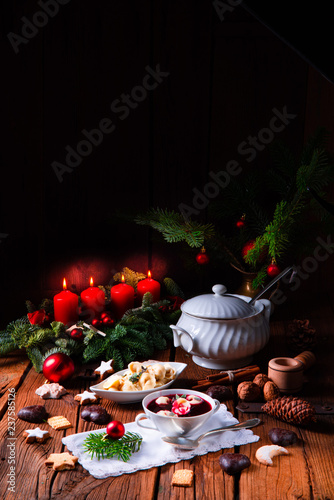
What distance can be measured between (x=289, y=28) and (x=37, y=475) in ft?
2.80

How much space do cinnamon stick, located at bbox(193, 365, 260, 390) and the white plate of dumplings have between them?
0.06 metres

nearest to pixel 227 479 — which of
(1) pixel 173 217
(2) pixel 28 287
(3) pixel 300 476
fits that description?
(3) pixel 300 476

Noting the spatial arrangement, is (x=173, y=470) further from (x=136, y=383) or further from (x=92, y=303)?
(x=92, y=303)

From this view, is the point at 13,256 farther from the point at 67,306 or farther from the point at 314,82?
the point at 314,82

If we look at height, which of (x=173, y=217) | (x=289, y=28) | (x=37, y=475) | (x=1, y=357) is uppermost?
(x=289, y=28)

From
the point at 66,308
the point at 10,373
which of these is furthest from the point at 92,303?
the point at 10,373

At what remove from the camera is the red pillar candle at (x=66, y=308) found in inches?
61.9

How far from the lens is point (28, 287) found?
192cm

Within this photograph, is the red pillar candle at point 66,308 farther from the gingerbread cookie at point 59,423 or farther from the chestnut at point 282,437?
the chestnut at point 282,437

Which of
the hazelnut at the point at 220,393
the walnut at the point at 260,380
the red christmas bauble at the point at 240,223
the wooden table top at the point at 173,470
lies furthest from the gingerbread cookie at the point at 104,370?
the red christmas bauble at the point at 240,223

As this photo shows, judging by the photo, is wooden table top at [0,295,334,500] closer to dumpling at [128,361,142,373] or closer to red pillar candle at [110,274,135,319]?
dumpling at [128,361,142,373]

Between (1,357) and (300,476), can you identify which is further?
(1,357)

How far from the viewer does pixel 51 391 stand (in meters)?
1.20

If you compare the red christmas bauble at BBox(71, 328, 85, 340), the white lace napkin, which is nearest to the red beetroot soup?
the white lace napkin
